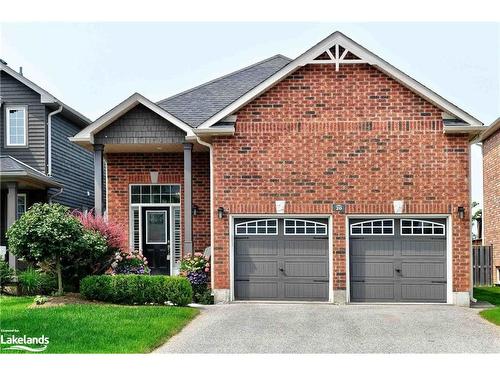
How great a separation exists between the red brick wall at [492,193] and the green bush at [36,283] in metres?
16.8

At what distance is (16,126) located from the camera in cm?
2434

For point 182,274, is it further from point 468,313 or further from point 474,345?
point 474,345

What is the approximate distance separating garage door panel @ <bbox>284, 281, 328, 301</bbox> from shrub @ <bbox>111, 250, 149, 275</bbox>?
3.47 meters

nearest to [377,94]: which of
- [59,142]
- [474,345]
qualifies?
[474,345]

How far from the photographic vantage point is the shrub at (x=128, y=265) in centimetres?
1783

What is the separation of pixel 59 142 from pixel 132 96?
7938mm

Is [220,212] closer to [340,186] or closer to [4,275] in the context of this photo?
[340,186]

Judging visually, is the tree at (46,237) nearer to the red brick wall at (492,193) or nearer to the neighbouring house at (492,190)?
the neighbouring house at (492,190)

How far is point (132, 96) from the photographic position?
18641mm

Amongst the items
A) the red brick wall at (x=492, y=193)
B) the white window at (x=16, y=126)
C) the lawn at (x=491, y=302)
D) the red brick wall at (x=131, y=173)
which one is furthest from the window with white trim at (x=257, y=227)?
the red brick wall at (x=492, y=193)

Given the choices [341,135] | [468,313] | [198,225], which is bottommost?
[468,313]

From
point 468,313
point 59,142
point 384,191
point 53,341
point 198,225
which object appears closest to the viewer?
point 53,341

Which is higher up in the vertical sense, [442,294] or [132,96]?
[132,96]

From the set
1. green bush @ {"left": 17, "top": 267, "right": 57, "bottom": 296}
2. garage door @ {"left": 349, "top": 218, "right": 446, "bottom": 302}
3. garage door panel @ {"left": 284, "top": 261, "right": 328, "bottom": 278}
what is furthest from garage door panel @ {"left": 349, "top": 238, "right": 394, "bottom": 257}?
green bush @ {"left": 17, "top": 267, "right": 57, "bottom": 296}
